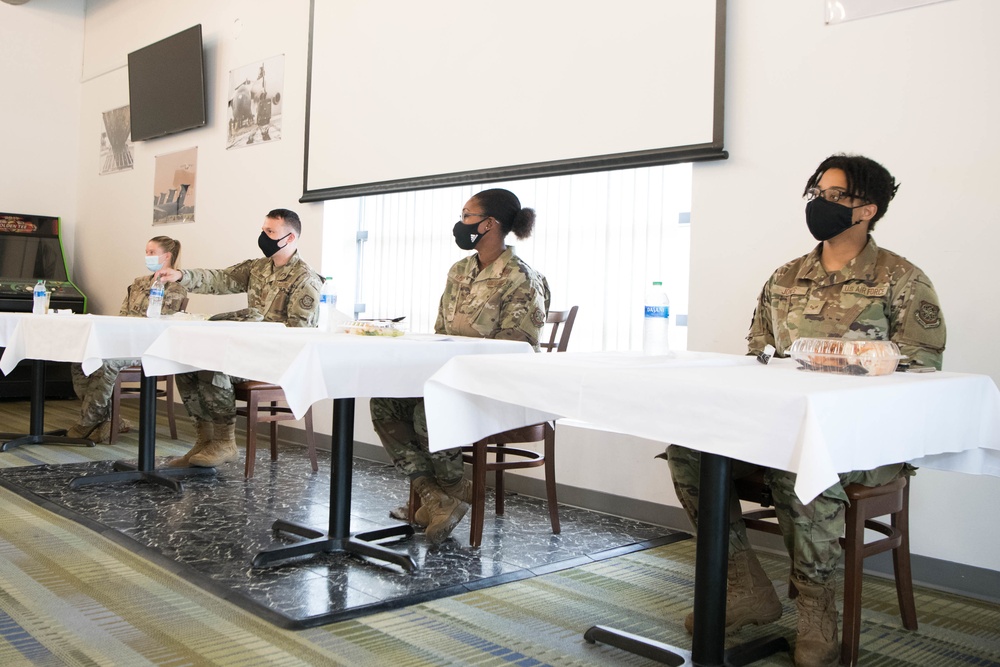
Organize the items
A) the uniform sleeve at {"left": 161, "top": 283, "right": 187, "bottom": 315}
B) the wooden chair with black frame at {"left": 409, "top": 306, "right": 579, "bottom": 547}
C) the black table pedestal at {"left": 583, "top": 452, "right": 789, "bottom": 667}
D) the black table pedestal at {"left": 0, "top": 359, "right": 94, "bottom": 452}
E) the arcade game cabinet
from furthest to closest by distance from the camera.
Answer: the arcade game cabinet, the uniform sleeve at {"left": 161, "top": 283, "right": 187, "bottom": 315}, the black table pedestal at {"left": 0, "top": 359, "right": 94, "bottom": 452}, the wooden chair with black frame at {"left": 409, "top": 306, "right": 579, "bottom": 547}, the black table pedestal at {"left": 583, "top": 452, "right": 789, "bottom": 667}

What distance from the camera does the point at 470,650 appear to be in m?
2.08

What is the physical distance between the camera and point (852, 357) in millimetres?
1882

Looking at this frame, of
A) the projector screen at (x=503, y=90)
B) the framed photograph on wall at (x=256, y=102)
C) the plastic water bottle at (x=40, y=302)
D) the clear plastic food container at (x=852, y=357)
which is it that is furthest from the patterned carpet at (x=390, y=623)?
the framed photograph on wall at (x=256, y=102)

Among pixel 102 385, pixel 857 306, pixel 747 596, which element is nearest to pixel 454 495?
pixel 747 596

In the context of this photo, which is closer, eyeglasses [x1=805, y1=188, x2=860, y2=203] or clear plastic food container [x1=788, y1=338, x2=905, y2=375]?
clear plastic food container [x1=788, y1=338, x2=905, y2=375]

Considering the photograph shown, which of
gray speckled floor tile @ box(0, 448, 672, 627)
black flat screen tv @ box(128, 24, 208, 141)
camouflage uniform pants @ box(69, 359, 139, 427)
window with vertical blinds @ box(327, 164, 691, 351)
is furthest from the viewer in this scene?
black flat screen tv @ box(128, 24, 208, 141)

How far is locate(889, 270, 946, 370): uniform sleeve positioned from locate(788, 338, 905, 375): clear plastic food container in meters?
0.31

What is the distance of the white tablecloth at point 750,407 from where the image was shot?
Result: 1.54 metres

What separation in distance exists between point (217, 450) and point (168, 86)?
3.46 m

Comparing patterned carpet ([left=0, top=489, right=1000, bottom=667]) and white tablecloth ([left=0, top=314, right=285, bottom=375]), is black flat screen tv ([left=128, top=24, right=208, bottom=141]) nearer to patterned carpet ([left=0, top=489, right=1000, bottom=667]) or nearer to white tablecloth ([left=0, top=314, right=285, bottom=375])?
white tablecloth ([left=0, top=314, right=285, bottom=375])

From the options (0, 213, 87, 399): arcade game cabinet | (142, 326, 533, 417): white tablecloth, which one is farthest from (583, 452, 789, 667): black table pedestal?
(0, 213, 87, 399): arcade game cabinet

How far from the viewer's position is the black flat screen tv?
607cm

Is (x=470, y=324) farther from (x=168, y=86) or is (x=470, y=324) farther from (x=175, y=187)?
(x=168, y=86)

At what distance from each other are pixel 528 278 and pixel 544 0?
146 centimetres
